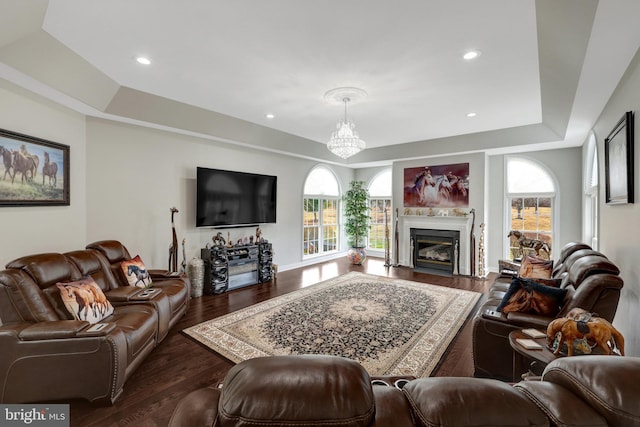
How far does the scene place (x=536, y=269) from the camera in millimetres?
3697

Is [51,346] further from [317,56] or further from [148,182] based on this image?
[317,56]

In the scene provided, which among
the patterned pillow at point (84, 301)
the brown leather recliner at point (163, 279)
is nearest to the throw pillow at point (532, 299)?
the brown leather recliner at point (163, 279)

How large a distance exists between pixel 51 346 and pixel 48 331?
0.37 feet

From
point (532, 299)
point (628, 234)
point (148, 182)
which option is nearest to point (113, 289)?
point (148, 182)

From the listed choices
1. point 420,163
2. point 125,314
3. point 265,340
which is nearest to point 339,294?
point 265,340

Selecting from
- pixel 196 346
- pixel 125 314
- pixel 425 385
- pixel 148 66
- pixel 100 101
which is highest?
pixel 148 66

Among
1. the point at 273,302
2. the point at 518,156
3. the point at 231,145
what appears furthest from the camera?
the point at 518,156

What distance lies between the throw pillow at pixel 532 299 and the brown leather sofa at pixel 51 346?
10.6 feet

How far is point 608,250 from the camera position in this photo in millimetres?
3197

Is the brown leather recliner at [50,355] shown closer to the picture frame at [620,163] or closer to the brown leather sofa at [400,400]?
the brown leather sofa at [400,400]

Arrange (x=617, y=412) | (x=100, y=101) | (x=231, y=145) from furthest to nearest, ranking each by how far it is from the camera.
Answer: (x=231, y=145) → (x=100, y=101) → (x=617, y=412)

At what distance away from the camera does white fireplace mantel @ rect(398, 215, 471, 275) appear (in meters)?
6.39

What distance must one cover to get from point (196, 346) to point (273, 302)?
1.49 meters

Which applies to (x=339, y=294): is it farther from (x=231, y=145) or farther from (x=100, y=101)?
(x=100, y=101)
